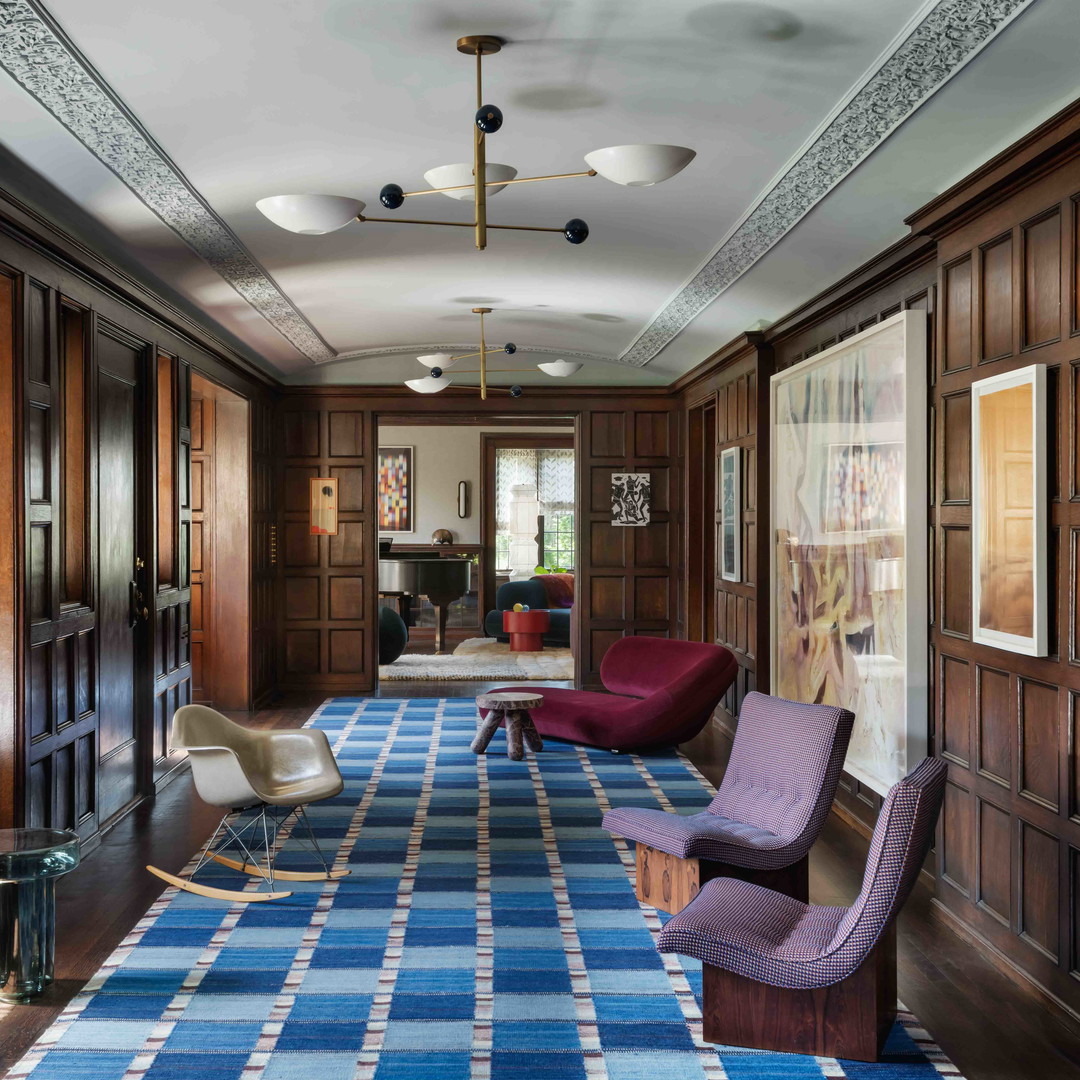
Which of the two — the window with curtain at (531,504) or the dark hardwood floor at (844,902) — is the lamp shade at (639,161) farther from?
the window with curtain at (531,504)

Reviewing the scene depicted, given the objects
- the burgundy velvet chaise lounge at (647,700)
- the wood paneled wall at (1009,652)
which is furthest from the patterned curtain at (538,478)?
the wood paneled wall at (1009,652)

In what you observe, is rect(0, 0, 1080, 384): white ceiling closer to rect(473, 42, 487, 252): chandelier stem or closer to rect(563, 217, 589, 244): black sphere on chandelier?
rect(473, 42, 487, 252): chandelier stem

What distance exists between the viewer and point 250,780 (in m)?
4.48

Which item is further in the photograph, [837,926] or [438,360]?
[438,360]

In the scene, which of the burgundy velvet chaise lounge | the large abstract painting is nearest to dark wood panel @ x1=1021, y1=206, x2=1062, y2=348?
the large abstract painting

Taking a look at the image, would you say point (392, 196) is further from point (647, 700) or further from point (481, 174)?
point (647, 700)

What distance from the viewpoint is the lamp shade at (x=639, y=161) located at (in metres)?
3.29

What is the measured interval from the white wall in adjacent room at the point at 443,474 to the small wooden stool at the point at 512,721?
8087mm

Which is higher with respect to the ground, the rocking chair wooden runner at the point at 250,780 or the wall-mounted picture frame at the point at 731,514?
the wall-mounted picture frame at the point at 731,514

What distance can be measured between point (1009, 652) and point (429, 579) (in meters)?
9.34

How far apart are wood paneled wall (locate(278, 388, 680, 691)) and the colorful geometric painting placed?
17.5 feet

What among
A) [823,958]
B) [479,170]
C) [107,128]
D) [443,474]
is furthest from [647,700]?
[443,474]

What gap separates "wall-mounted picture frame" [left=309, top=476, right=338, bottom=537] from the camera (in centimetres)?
971

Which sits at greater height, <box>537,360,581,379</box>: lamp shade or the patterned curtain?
<box>537,360,581,379</box>: lamp shade
